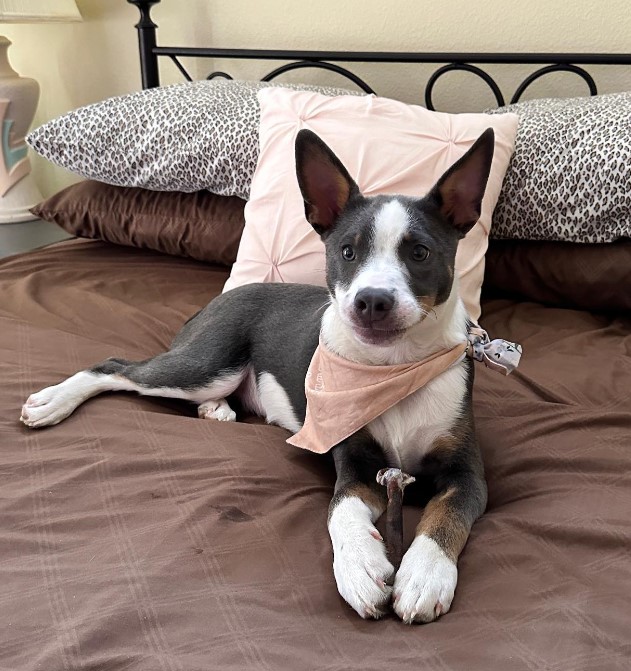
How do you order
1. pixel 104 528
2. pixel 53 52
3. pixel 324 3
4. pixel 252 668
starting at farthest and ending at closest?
pixel 53 52 → pixel 324 3 → pixel 104 528 → pixel 252 668

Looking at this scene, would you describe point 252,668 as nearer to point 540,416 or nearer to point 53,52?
point 540,416

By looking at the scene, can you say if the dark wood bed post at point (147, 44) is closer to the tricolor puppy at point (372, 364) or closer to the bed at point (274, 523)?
the bed at point (274, 523)

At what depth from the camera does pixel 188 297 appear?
2.46m

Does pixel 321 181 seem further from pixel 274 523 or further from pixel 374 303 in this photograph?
pixel 274 523

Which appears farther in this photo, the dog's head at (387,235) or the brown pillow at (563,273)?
the brown pillow at (563,273)

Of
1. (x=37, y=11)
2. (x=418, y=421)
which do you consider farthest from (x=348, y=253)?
(x=37, y=11)

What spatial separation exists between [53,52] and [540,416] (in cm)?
312

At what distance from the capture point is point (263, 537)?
133cm

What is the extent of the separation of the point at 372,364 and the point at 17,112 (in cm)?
245

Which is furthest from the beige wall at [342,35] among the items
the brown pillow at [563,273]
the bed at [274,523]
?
the bed at [274,523]

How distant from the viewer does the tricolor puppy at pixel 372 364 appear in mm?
1254

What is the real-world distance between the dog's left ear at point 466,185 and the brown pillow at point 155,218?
110cm

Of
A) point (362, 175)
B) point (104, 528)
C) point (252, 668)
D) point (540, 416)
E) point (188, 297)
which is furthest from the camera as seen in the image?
point (188, 297)

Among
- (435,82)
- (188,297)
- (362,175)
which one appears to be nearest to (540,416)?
(362,175)
